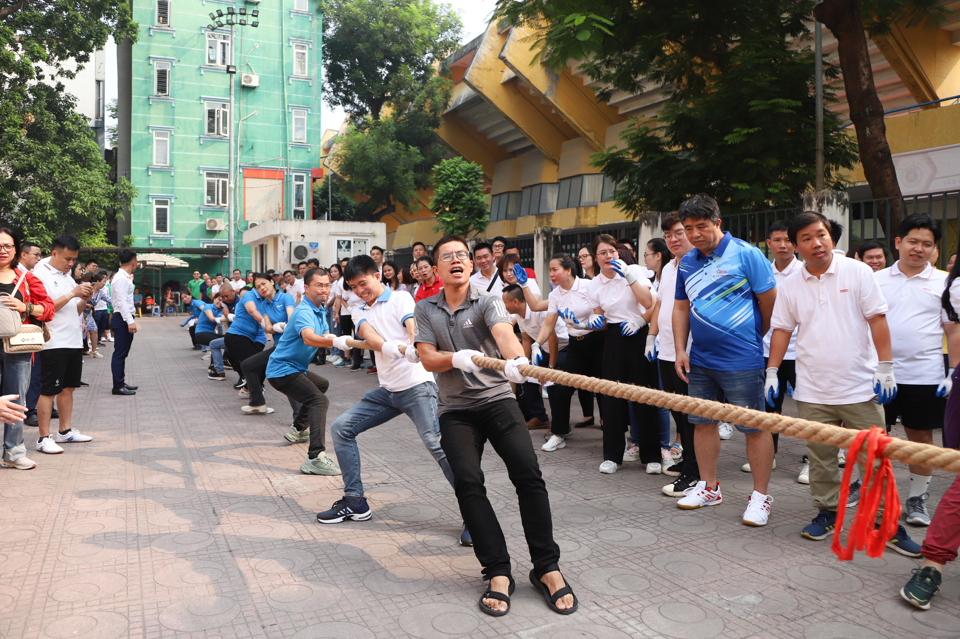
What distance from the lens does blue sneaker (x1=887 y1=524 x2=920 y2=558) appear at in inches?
157

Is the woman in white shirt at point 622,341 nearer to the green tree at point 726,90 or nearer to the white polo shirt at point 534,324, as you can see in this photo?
the white polo shirt at point 534,324

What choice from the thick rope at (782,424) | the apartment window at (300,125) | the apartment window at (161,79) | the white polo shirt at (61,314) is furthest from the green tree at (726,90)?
the apartment window at (161,79)

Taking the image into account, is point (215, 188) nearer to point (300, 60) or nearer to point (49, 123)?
point (300, 60)

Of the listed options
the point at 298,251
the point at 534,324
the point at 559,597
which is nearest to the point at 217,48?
the point at 298,251

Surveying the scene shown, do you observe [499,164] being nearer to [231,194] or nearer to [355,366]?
[231,194]

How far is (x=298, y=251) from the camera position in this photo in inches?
1096

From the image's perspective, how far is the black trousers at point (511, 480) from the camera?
354 cm

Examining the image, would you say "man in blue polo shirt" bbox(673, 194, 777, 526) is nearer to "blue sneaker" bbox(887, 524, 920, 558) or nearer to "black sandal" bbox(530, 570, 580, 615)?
"blue sneaker" bbox(887, 524, 920, 558)

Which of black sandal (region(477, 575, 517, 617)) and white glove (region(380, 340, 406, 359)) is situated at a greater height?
white glove (region(380, 340, 406, 359))

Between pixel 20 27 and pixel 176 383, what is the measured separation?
18000 mm

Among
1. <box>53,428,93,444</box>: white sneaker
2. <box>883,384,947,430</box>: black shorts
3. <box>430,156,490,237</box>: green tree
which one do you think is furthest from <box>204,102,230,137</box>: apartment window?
<box>883,384,947,430</box>: black shorts

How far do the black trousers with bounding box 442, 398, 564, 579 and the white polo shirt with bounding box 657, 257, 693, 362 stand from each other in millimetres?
2257

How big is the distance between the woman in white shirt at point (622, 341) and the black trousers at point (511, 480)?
242 cm

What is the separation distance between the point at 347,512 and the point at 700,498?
92.5 inches
